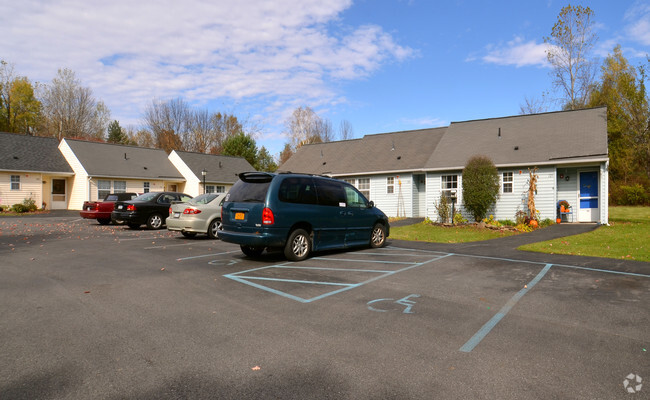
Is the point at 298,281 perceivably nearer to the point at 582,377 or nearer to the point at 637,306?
the point at 582,377

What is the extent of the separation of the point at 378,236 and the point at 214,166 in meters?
30.3

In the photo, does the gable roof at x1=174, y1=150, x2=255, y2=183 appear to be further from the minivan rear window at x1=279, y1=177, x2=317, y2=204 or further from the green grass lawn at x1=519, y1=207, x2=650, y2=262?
the green grass lawn at x1=519, y1=207, x2=650, y2=262

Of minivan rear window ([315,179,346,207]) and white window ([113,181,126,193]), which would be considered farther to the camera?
white window ([113,181,126,193])

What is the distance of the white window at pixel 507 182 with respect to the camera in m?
17.9

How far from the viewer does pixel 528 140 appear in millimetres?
18578

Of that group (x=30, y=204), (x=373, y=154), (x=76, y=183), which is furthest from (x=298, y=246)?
(x=76, y=183)

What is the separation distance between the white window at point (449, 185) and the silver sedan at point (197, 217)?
38.2ft

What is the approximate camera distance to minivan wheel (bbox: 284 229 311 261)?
321 inches

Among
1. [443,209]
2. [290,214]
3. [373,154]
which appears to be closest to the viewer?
[290,214]

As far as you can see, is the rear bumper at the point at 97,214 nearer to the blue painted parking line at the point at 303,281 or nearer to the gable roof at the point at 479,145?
the gable roof at the point at 479,145

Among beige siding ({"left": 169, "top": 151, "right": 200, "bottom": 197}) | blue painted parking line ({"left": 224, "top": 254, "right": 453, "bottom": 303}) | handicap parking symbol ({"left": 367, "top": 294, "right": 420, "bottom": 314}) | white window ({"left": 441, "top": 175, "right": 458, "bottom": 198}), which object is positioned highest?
beige siding ({"left": 169, "top": 151, "right": 200, "bottom": 197})

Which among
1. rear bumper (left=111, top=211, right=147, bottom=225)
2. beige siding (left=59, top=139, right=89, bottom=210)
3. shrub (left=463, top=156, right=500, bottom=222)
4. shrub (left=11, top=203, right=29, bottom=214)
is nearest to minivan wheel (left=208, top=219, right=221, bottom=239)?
rear bumper (left=111, top=211, right=147, bottom=225)

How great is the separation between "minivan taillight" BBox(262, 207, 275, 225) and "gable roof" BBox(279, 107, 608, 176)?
13.3 m

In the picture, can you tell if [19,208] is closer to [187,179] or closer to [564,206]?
[187,179]
